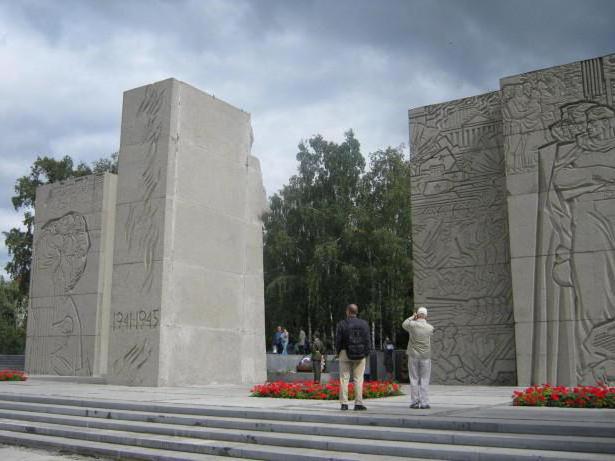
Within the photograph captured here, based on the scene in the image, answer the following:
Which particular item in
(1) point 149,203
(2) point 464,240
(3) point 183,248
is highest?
(1) point 149,203

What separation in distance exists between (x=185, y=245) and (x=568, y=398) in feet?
32.4

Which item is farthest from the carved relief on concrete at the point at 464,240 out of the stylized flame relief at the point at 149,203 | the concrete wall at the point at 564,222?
the stylized flame relief at the point at 149,203

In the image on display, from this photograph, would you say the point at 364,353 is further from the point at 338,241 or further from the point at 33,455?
the point at 338,241

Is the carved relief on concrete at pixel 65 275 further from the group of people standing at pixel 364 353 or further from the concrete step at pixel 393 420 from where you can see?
the group of people standing at pixel 364 353

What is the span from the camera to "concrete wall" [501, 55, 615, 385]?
575 inches

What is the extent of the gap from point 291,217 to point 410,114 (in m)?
15.0

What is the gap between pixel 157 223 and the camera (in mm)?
16297

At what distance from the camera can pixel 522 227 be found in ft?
51.2

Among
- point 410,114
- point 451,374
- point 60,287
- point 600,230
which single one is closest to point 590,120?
point 600,230

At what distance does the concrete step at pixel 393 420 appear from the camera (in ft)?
22.7

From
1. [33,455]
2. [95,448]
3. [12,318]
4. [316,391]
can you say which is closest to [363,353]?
[316,391]

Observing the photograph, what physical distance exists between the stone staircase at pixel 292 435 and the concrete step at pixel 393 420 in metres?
0.01

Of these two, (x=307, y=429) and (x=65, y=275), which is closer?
(x=307, y=429)

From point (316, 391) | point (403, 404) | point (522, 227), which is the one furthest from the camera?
point (522, 227)
